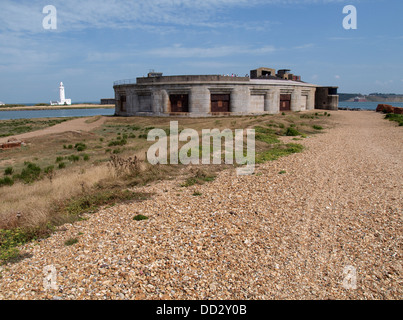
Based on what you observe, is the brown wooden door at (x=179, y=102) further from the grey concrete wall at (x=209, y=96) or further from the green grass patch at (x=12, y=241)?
the green grass patch at (x=12, y=241)

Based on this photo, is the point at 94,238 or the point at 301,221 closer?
the point at 94,238

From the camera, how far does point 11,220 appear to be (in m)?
8.72

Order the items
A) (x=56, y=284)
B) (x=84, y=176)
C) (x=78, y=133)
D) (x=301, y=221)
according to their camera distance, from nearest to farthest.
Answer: (x=56, y=284)
(x=301, y=221)
(x=84, y=176)
(x=78, y=133)

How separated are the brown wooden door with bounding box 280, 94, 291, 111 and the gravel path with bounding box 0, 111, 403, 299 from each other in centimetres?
3870

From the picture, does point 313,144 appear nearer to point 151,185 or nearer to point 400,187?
point 400,187

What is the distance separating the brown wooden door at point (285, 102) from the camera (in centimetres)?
4859

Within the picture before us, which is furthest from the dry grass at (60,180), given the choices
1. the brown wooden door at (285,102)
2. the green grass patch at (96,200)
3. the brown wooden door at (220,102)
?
the brown wooden door at (285,102)

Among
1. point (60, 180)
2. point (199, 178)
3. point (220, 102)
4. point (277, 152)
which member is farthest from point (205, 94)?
point (60, 180)

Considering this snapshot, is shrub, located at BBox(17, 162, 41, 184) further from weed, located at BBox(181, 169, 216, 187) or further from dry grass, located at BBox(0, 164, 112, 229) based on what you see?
weed, located at BBox(181, 169, 216, 187)

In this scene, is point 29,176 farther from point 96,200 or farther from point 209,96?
point 209,96

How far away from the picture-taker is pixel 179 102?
148 ft

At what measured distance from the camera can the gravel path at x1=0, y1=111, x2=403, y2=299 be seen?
5676 mm

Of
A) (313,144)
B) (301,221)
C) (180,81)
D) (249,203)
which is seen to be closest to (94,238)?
(249,203)

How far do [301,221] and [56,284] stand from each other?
6.32 meters
